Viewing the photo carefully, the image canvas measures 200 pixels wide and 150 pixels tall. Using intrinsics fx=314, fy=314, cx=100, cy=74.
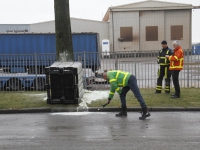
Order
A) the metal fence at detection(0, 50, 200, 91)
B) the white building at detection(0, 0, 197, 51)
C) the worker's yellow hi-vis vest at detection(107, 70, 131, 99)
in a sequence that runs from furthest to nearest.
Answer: the white building at detection(0, 0, 197, 51) < the metal fence at detection(0, 50, 200, 91) < the worker's yellow hi-vis vest at detection(107, 70, 131, 99)

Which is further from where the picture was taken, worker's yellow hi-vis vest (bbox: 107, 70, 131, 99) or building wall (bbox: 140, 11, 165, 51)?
building wall (bbox: 140, 11, 165, 51)

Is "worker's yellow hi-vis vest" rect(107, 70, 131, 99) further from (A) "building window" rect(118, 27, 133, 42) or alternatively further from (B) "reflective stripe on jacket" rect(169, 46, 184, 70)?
(A) "building window" rect(118, 27, 133, 42)

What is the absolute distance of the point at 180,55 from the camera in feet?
34.2

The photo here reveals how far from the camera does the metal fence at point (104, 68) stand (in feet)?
43.2

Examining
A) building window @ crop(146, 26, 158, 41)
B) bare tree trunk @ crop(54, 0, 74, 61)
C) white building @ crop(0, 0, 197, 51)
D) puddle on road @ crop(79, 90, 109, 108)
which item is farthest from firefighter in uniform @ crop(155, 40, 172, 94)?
building window @ crop(146, 26, 158, 41)

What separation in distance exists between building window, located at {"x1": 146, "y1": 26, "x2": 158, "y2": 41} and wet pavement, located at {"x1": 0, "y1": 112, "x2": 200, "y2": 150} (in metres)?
34.9

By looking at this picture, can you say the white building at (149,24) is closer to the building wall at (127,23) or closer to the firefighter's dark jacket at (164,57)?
the building wall at (127,23)

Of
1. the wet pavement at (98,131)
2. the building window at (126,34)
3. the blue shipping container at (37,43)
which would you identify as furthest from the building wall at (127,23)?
the wet pavement at (98,131)

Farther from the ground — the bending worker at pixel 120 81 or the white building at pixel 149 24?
the white building at pixel 149 24

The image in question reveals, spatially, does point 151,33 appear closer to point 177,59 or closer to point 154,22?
point 154,22

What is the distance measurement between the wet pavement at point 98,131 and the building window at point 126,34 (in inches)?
1365

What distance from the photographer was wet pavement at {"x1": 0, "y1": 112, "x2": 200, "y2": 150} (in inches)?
236

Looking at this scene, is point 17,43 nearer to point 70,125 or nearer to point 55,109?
point 55,109

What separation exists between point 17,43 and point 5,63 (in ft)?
17.6
